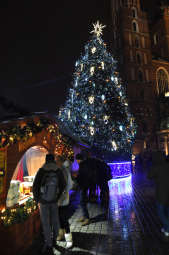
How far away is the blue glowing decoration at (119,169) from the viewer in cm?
1353

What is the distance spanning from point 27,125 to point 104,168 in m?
3.11

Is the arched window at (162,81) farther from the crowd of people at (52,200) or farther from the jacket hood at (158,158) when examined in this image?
the crowd of people at (52,200)

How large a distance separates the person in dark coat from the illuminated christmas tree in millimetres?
11334

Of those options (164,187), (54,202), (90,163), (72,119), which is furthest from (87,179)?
(72,119)

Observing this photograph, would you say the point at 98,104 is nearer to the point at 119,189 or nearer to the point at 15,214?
the point at 119,189

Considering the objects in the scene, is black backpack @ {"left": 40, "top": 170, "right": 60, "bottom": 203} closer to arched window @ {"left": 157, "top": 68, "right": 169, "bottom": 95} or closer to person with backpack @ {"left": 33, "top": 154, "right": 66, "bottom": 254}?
person with backpack @ {"left": 33, "top": 154, "right": 66, "bottom": 254}

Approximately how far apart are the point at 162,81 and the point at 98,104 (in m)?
32.3

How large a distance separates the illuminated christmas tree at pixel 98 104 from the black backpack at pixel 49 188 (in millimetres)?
11820

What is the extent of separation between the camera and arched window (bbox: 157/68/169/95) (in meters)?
41.4

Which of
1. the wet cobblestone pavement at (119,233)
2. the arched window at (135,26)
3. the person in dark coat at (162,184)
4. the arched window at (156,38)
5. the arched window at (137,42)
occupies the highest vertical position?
the arched window at (156,38)

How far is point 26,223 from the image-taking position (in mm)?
3730

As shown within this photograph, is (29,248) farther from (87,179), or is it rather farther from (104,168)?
(104,168)

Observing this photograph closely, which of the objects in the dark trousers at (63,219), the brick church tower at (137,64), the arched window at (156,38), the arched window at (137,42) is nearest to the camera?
the dark trousers at (63,219)

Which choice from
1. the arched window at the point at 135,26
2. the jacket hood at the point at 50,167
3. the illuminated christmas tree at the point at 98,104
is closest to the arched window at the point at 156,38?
the arched window at the point at 135,26
